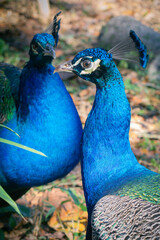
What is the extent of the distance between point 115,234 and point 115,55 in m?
0.94

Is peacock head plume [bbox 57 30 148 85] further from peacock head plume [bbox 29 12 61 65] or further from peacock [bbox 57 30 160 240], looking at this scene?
peacock head plume [bbox 29 12 61 65]

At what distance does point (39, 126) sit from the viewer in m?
2.12

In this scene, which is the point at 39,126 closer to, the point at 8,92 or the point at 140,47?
the point at 8,92

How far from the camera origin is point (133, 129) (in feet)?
11.2

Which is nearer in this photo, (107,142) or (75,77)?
(107,142)

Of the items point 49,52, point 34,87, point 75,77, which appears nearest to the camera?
point 49,52

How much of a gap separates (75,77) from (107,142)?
1.28 m

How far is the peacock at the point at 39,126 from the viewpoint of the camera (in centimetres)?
209

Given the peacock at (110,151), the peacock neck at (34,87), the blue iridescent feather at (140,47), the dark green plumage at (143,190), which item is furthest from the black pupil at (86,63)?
the dark green plumage at (143,190)

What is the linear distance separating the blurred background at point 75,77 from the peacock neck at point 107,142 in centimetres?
42

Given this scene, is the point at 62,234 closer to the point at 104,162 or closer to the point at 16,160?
the point at 16,160

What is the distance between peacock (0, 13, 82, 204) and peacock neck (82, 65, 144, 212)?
1.12 ft

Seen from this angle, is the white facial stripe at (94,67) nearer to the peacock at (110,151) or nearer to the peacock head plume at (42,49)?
the peacock at (110,151)

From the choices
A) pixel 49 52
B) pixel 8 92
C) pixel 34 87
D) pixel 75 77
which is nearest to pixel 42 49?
pixel 49 52
